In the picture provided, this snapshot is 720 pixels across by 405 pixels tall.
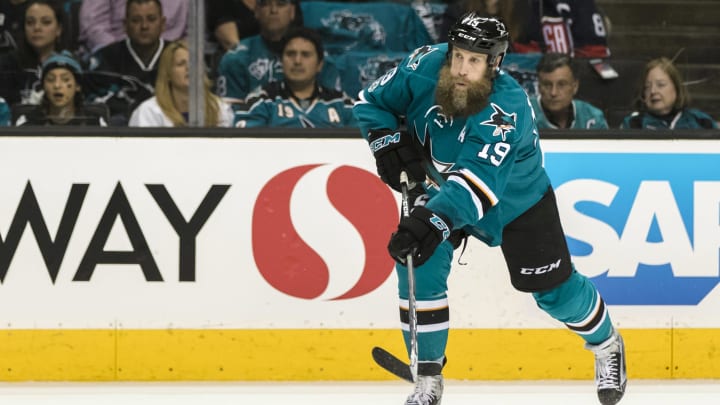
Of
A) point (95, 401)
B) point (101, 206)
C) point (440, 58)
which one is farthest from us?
point (101, 206)

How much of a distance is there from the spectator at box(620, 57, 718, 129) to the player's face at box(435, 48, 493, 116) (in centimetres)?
151

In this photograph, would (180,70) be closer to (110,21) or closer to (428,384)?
(110,21)

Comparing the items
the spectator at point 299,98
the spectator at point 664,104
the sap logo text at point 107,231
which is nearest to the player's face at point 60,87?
the sap logo text at point 107,231

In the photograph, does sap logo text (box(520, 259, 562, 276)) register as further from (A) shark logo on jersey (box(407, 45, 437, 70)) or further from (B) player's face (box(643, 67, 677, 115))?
(B) player's face (box(643, 67, 677, 115))

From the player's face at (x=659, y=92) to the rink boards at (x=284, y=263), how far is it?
12.5 inches

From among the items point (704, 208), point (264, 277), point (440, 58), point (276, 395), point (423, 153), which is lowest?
point (276, 395)

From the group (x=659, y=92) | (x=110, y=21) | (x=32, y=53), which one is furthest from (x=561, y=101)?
(x=32, y=53)

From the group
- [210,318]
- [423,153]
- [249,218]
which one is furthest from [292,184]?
[423,153]

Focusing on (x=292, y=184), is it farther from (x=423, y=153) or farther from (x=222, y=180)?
(x=423, y=153)

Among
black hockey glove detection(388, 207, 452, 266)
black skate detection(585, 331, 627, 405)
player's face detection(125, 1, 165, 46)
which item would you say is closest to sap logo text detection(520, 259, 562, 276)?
black skate detection(585, 331, 627, 405)

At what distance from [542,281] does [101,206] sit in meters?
1.62

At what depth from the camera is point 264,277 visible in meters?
4.80

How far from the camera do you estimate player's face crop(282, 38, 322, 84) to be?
531 cm

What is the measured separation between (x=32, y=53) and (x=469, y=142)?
2.32 metres
